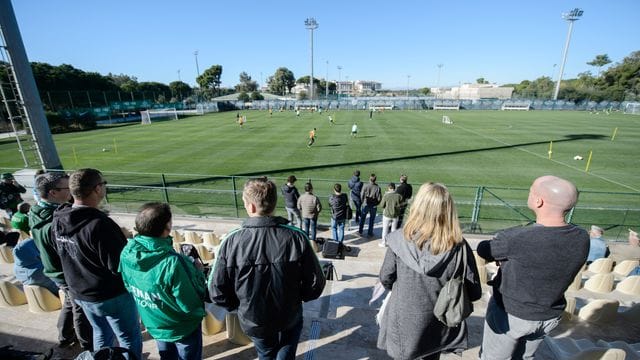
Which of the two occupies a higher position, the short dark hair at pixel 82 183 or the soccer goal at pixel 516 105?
the short dark hair at pixel 82 183

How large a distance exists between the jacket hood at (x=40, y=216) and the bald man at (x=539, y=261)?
408cm

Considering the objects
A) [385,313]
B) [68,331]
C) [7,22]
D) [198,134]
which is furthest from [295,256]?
[198,134]

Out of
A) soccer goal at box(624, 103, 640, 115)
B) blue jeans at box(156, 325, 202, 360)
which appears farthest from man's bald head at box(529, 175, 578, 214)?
soccer goal at box(624, 103, 640, 115)

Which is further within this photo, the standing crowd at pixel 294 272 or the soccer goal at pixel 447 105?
the soccer goal at pixel 447 105

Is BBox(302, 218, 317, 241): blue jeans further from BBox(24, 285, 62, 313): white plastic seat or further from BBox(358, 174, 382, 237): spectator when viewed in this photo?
BBox(24, 285, 62, 313): white plastic seat

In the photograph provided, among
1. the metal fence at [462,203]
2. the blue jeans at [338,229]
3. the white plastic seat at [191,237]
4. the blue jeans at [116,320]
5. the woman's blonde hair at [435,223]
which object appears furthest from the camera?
the metal fence at [462,203]

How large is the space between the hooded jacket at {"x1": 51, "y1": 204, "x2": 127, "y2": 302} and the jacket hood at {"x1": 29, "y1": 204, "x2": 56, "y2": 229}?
1.39ft

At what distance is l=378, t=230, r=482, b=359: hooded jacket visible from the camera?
2035mm

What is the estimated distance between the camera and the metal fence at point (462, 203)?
375 inches

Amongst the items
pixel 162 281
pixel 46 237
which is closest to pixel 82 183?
pixel 46 237

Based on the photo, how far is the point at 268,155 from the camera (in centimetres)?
2034

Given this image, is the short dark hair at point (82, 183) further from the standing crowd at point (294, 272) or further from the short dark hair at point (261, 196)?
the short dark hair at point (261, 196)

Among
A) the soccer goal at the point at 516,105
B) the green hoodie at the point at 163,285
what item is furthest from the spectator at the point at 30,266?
the soccer goal at the point at 516,105

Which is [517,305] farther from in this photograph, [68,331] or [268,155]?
[268,155]
